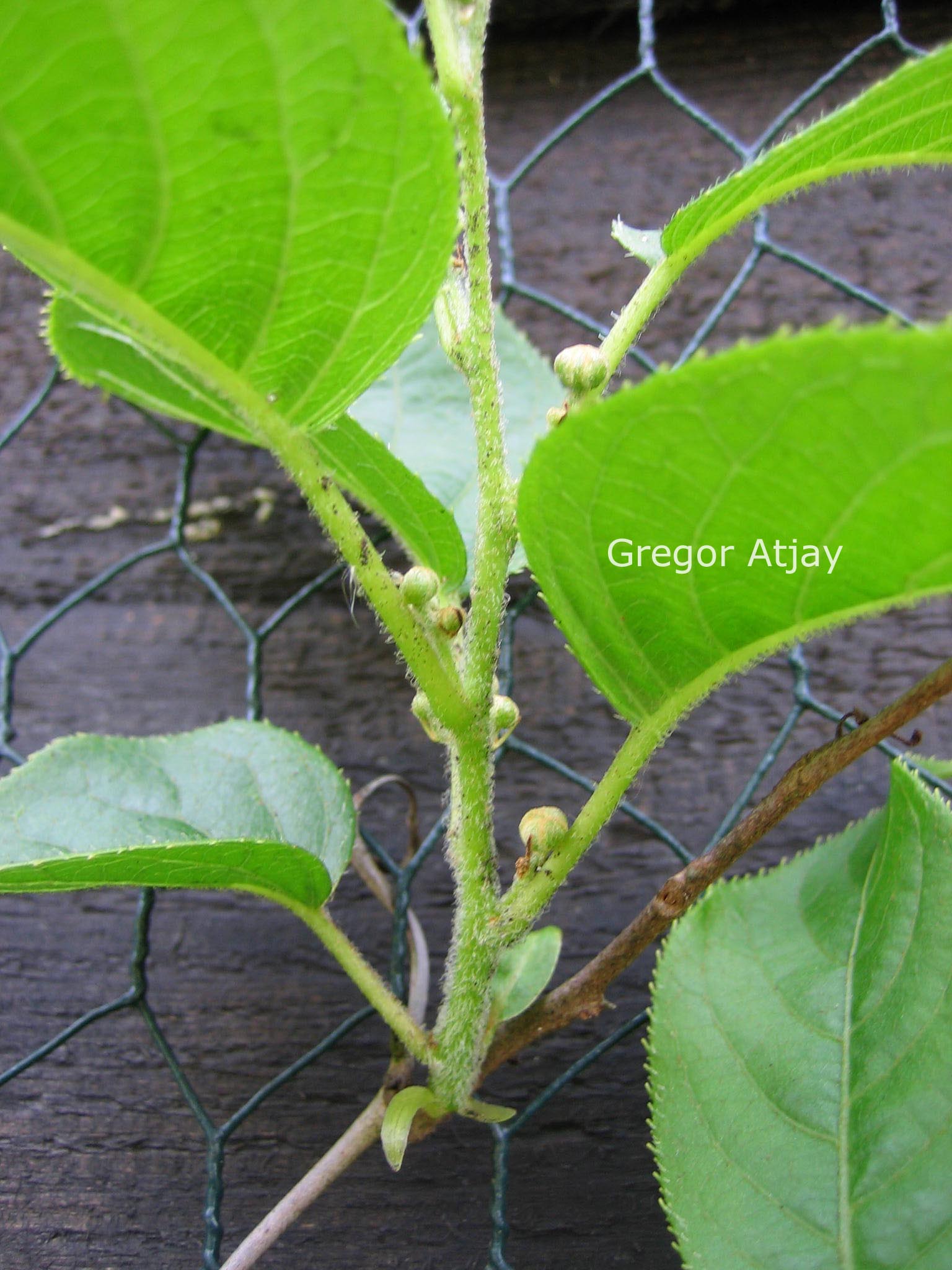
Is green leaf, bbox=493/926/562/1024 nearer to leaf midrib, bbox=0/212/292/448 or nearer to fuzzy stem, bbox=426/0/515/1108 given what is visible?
fuzzy stem, bbox=426/0/515/1108

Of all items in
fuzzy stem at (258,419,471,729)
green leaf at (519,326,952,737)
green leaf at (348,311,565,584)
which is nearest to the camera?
green leaf at (519,326,952,737)

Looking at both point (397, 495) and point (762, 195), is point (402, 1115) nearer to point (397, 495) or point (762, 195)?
point (397, 495)

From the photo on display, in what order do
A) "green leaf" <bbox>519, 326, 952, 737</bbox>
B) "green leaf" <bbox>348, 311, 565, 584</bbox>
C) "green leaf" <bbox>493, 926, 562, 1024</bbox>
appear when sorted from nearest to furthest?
"green leaf" <bbox>519, 326, 952, 737</bbox>
"green leaf" <bbox>493, 926, 562, 1024</bbox>
"green leaf" <bbox>348, 311, 565, 584</bbox>

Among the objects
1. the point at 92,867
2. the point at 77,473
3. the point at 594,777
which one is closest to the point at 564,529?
the point at 92,867

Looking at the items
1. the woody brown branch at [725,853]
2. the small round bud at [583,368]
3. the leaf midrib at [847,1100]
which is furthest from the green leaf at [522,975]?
the small round bud at [583,368]

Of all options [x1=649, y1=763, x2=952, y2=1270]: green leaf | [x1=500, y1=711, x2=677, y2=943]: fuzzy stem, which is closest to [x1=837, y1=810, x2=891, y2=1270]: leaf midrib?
[x1=649, y1=763, x2=952, y2=1270]: green leaf

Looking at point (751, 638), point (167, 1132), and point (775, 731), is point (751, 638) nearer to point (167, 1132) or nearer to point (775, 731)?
point (775, 731)

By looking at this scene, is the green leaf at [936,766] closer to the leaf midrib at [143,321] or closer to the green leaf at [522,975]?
the green leaf at [522,975]
